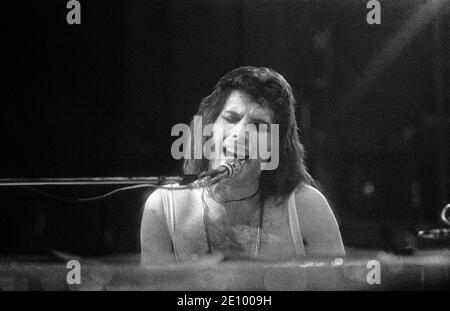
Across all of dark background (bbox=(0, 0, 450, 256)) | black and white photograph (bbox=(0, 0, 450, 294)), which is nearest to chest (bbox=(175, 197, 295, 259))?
black and white photograph (bbox=(0, 0, 450, 294))

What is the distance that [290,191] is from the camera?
6.86 ft

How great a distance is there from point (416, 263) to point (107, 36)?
4.32 feet

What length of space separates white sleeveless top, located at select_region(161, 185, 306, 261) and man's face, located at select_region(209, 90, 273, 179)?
0.58 feet

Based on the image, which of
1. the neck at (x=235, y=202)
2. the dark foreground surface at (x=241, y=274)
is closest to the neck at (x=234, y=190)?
the neck at (x=235, y=202)

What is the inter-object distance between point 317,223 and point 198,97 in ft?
1.92

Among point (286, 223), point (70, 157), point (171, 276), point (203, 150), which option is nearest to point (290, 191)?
point (286, 223)

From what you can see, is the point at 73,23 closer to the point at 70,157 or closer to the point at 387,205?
the point at 70,157

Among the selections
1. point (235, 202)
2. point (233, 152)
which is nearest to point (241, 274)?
point (235, 202)

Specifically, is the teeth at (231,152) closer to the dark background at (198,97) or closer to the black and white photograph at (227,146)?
the black and white photograph at (227,146)

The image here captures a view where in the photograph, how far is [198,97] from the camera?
209cm

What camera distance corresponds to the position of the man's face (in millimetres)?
2033

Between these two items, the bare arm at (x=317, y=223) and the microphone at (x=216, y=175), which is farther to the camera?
the bare arm at (x=317, y=223)

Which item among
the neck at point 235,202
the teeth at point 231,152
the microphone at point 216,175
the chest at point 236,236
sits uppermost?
the teeth at point 231,152

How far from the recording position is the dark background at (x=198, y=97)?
208 centimetres
